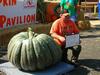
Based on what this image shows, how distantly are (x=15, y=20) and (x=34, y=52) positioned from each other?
4678 millimetres

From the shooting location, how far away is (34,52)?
6.95m

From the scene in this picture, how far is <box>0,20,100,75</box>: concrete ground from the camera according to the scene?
7.88 metres

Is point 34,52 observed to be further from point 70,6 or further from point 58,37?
point 70,6

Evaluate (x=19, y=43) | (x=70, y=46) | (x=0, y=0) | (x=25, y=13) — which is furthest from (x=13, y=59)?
(x=25, y=13)

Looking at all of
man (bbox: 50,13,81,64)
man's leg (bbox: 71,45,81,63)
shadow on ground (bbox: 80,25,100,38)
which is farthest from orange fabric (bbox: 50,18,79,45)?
shadow on ground (bbox: 80,25,100,38)

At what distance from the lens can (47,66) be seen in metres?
7.11

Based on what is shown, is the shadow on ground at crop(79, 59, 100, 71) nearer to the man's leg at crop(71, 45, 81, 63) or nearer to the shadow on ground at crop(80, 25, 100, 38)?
the man's leg at crop(71, 45, 81, 63)

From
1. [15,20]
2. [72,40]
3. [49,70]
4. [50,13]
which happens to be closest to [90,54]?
[72,40]

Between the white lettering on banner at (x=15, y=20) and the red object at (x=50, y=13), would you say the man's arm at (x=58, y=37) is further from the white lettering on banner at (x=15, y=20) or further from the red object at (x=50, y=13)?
the red object at (x=50, y=13)

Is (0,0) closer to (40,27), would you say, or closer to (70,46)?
(40,27)

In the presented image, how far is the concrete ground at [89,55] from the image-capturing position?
7.88 meters

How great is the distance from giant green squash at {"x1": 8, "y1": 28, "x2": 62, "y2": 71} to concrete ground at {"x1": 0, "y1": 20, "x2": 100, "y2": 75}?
812 millimetres

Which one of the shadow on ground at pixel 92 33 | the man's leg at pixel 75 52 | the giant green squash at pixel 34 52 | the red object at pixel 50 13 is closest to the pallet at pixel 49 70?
the giant green squash at pixel 34 52

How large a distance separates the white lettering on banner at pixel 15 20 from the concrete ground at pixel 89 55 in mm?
1921
